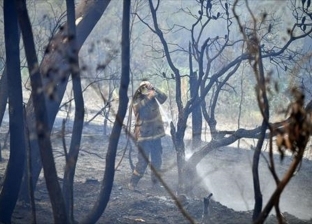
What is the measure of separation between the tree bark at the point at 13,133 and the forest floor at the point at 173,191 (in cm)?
44

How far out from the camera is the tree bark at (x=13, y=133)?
438 centimetres

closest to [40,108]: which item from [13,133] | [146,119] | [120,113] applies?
[120,113]

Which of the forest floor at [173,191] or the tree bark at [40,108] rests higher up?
the tree bark at [40,108]

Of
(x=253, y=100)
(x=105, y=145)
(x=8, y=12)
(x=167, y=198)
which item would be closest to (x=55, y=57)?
(x=8, y=12)

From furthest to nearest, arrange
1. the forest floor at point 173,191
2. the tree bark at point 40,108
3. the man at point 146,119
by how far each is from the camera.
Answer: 1. the man at point 146,119
2. the forest floor at point 173,191
3. the tree bark at point 40,108

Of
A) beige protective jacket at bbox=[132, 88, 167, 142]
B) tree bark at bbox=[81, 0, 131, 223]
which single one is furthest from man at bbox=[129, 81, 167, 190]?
tree bark at bbox=[81, 0, 131, 223]

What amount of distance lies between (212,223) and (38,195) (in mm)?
2700

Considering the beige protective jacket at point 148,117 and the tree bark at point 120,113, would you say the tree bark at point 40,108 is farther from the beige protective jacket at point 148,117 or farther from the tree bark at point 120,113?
the beige protective jacket at point 148,117

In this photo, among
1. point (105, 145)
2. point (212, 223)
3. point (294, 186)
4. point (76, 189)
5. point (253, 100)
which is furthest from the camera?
point (253, 100)

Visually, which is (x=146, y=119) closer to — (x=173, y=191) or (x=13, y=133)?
(x=173, y=191)

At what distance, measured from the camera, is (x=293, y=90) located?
1681mm

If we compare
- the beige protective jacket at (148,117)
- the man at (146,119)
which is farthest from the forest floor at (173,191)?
the beige protective jacket at (148,117)

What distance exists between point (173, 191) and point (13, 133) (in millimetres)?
3792

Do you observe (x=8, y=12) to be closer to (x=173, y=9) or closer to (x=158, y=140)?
(x=158, y=140)
